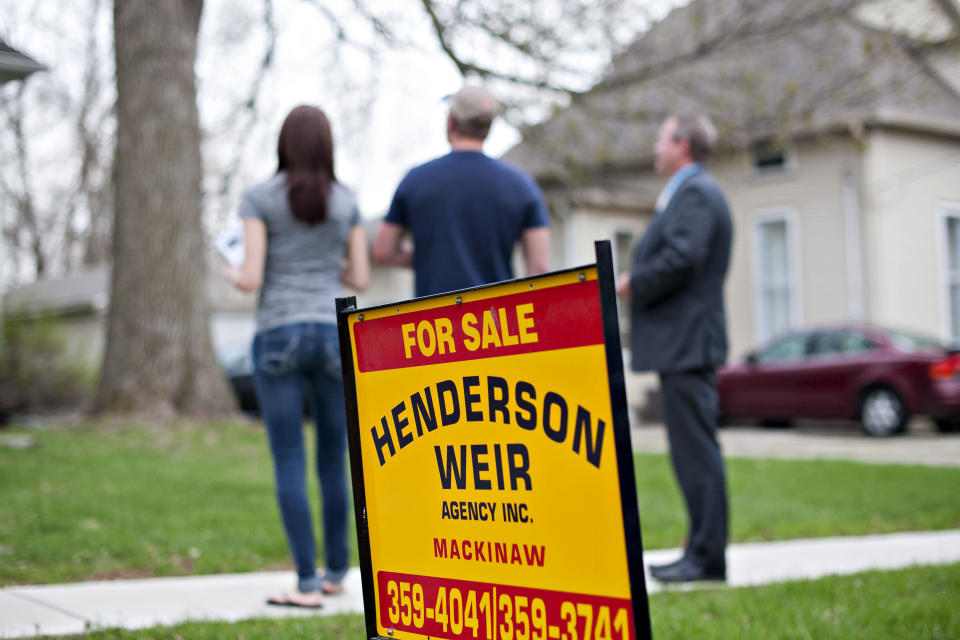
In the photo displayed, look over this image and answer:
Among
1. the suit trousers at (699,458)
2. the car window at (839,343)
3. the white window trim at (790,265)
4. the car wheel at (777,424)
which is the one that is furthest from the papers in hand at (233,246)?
the white window trim at (790,265)

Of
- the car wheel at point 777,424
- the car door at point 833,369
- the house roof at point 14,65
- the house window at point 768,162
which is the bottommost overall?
the car wheel at point 777,424

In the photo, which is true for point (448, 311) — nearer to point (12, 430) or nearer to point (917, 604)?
point (917, 604)

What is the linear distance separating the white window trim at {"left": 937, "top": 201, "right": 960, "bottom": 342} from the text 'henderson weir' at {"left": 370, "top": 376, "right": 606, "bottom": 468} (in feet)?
61.8

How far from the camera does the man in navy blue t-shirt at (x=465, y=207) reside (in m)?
3.78

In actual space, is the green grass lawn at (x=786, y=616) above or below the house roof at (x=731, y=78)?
below

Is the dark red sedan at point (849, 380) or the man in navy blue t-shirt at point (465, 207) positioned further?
the dark red sedan at point (849, 380)

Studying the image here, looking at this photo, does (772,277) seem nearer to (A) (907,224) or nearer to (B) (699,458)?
(A) (907,224)

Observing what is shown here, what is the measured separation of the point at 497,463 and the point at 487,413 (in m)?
0.12

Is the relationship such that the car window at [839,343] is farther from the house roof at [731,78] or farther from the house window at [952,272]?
the house window at [952,272]

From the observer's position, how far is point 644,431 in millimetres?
16531

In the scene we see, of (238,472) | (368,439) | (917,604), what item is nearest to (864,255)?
(238,472)

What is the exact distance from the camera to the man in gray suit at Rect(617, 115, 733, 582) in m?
4.52

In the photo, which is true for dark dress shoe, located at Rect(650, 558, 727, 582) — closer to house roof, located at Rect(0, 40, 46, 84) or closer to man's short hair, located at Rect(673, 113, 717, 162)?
man's short hair, located at Rect(673, 113, 717, 162)

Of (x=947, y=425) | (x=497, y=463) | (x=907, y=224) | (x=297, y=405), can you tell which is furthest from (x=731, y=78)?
(x=497, y=463)
